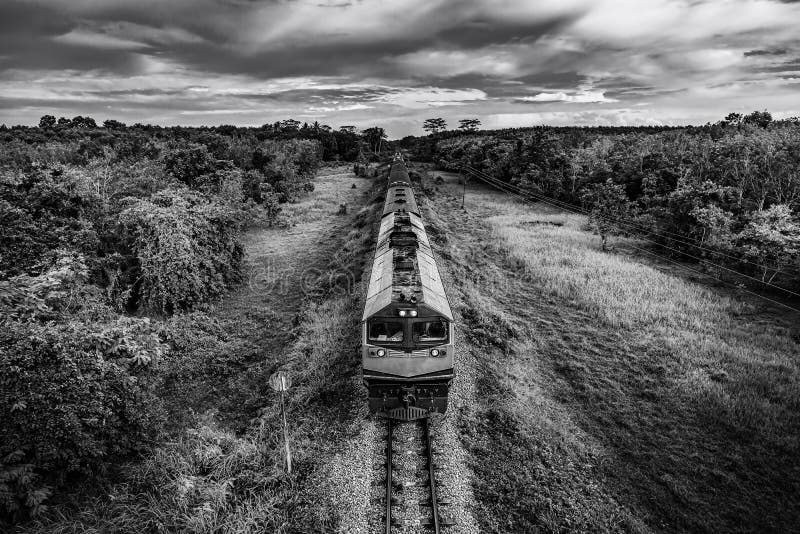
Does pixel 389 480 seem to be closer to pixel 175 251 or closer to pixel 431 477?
pixel 431 477

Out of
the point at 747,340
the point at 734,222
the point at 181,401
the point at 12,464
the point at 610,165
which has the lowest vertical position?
the point at 181,401

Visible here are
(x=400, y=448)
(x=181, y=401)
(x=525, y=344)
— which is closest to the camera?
(x=400, y=448)

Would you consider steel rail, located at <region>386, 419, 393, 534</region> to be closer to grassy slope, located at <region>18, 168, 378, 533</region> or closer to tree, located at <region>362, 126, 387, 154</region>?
grassy slope, located at <region>18, 168, 378, 533</region>

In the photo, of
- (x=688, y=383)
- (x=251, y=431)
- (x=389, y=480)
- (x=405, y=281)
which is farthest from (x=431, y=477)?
(x=688, y=383)

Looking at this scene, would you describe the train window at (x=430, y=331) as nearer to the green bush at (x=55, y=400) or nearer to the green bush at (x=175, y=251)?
the green bush at (x=55, y=400)

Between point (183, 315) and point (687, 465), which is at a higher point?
point (183, 315)

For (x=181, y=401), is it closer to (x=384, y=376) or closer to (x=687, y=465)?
(x=384, y=376)

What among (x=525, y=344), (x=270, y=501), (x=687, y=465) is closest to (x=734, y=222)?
(x=525, y=344)

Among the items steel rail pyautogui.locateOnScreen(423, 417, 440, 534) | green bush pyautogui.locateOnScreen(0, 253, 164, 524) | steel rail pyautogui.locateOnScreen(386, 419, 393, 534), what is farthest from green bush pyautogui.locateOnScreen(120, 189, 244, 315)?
steel rail pyautogui.locateOnScreen(423, 417, 440, 534)
